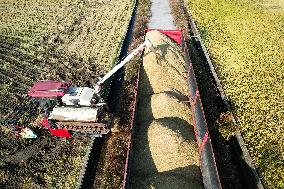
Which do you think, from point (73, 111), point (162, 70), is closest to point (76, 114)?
point (73, 111)

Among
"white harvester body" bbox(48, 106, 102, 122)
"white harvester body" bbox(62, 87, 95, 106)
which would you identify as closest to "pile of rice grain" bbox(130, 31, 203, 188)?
"white harvester body" bbox(48, 106, 102, 122)

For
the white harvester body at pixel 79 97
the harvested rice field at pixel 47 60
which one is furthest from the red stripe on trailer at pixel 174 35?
the white harvester body at pixel 79 97

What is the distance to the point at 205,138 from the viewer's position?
11.4 m

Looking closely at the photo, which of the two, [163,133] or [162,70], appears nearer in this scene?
[163,133]

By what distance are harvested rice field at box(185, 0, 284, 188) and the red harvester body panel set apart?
7.58 m

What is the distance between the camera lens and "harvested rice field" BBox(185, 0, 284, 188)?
13.2 meters

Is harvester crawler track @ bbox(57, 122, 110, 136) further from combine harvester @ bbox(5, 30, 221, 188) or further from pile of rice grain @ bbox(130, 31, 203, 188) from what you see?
pile of rice grain @ bbox(130, 31, 203, 188)

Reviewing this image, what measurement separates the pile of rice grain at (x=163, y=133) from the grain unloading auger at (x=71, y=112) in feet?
5.34

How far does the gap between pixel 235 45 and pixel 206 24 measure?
3.44m

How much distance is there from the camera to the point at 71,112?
44.1ft

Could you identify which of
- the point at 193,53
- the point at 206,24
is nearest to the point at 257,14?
the point at 206,24

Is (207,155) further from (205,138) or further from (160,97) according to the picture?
(160,97)

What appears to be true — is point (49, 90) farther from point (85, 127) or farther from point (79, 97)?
A: point (85, 127)

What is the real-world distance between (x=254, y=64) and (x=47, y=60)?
11.5m
